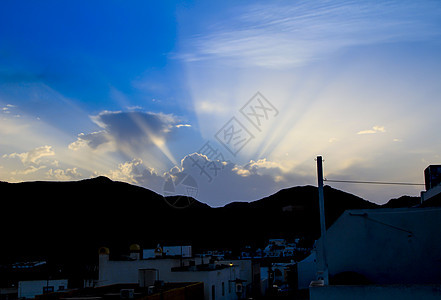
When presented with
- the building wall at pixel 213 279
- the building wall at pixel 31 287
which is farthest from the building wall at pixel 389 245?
the building wall at pixel 31 287

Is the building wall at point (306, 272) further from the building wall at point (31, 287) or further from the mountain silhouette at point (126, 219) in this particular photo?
the mountain silhouette at point (126, 219)

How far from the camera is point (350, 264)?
17.5 m

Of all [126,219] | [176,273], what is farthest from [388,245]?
[126,219]

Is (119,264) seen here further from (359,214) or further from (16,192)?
(16,192)

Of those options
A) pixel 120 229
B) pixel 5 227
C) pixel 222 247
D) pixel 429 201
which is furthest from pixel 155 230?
pixel 429 201

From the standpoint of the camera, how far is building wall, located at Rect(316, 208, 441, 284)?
54.2ft

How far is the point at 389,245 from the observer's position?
673 inches

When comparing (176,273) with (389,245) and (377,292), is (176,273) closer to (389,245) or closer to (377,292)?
(389,245)

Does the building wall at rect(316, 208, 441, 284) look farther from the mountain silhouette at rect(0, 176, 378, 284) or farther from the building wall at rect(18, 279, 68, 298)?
the mountain silhouette at rect(0, 176, 378, 284)

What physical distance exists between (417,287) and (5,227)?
102 meters

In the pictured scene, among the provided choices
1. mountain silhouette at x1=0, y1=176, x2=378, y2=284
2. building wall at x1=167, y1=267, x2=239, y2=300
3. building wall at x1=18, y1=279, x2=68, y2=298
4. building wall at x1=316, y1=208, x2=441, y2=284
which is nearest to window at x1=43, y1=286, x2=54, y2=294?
building wall at x1=18, y1=279, x2=68, y2=298

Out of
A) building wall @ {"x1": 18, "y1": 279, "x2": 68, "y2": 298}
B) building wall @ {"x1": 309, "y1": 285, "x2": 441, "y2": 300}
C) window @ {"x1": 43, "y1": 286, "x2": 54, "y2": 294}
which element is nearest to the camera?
building wall @ {"x1": 309, "y1": 285, "x2": 441, "y2": 300}

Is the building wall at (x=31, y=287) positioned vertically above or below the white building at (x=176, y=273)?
below

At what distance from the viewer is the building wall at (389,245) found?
54.2 ft
